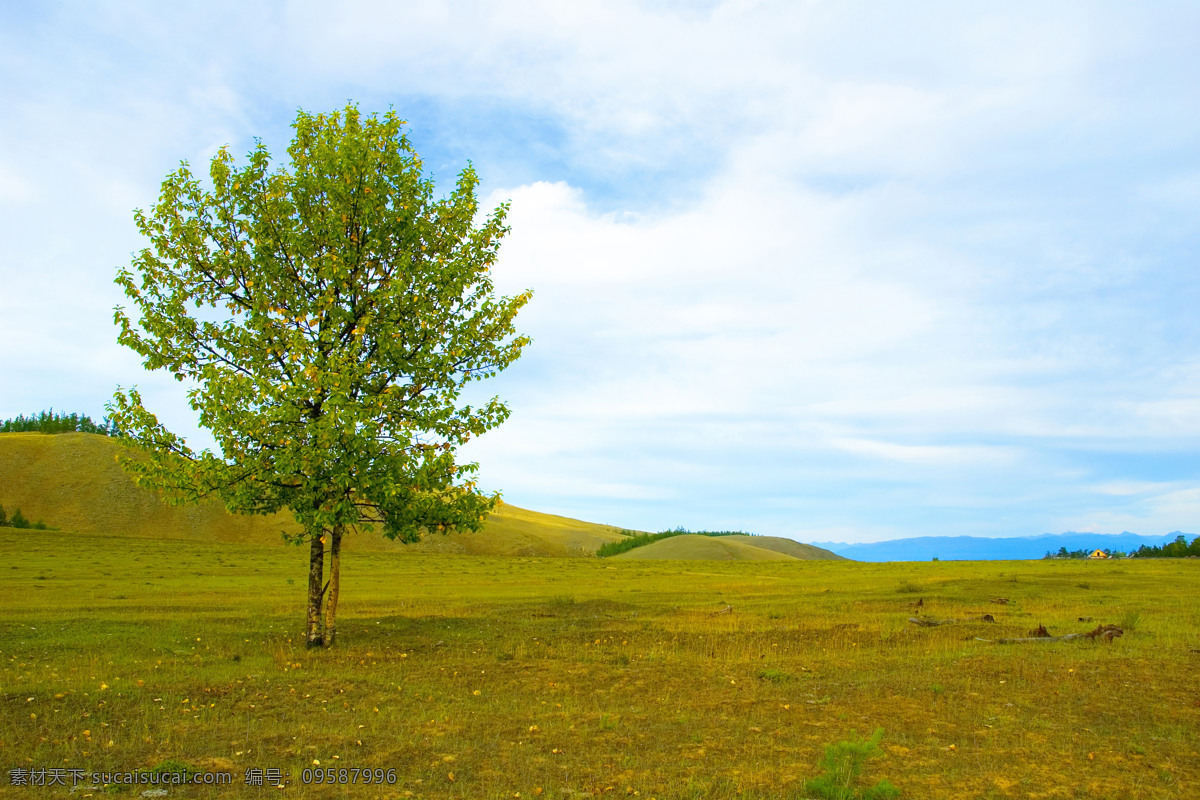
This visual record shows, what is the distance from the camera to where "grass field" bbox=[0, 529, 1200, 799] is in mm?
10727

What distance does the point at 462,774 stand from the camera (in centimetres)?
1072

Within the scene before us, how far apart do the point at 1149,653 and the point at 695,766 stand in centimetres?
1539

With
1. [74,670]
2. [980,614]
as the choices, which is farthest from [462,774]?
[980,614]

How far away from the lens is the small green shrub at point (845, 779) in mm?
9250

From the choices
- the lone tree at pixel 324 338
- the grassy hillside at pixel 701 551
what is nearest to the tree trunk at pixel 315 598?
the lone tree at pixel 324 338

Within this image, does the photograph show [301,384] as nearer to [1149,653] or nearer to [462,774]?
[462,774]

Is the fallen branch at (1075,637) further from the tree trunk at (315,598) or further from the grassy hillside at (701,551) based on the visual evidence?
the grassy hillside at (701,551)

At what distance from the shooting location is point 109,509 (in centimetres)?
12088

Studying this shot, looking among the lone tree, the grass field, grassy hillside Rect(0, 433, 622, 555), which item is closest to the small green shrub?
the grass field

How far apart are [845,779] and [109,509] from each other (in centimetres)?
13779

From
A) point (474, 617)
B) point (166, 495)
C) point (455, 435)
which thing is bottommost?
point (474, 617)

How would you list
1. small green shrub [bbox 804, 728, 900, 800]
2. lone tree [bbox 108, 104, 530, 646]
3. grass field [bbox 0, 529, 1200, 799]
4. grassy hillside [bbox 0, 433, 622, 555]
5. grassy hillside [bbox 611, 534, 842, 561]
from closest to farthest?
small green shrub [bbox 804, 728, 900, 800] < grass field [bbox 0, 529, 1200, 799] < lone tree [bbox 108, 104, 530, 646] < grassy hillside [bbox 0, 433, 622, 555] < grassy hillside [bbox 611, 534, 842, 561]

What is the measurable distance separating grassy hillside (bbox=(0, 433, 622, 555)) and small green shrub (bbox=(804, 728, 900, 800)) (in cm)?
10697

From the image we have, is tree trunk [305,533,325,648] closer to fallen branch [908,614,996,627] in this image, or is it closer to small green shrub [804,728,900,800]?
small green shrub [804,728,900,800]
